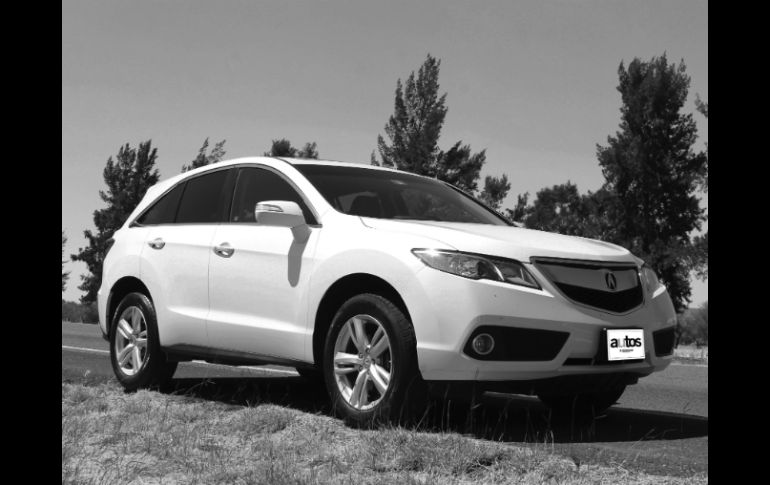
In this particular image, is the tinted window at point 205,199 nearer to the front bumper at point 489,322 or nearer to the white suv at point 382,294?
the white suv at point 382,294

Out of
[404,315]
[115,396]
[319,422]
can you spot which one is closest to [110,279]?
[115,396]

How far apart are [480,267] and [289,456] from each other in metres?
1.52

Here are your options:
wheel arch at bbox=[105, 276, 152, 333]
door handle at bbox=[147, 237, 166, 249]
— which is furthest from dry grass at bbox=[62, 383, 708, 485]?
wheel arch at bbox=[105, 276, 152, 333]

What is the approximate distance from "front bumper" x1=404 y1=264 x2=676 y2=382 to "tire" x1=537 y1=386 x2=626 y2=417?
1.16 m

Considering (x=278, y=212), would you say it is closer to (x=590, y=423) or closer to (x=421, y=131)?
(x=590, y=423)

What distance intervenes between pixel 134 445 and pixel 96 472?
2.23 ft

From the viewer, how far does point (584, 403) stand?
6547 mm

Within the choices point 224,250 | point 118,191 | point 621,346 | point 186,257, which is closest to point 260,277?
point 224,250

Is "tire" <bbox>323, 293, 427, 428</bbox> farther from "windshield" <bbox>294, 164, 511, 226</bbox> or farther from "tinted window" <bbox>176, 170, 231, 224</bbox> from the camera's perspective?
"tinted window" <bbox>176, 170, 231, 224</bbox>

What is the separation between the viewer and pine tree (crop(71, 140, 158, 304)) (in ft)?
190

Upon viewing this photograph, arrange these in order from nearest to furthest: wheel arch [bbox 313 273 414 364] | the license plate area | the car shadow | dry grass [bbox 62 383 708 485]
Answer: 1. dry grass [bbox 62 383 708 485]
2. the license plate area
3. wheel arch [bbox 313 273 414 364]
4. the car shadow

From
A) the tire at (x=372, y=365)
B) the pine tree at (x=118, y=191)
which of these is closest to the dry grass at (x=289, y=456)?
the tire at (x=372, y=365)

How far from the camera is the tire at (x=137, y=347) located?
7297 mm
